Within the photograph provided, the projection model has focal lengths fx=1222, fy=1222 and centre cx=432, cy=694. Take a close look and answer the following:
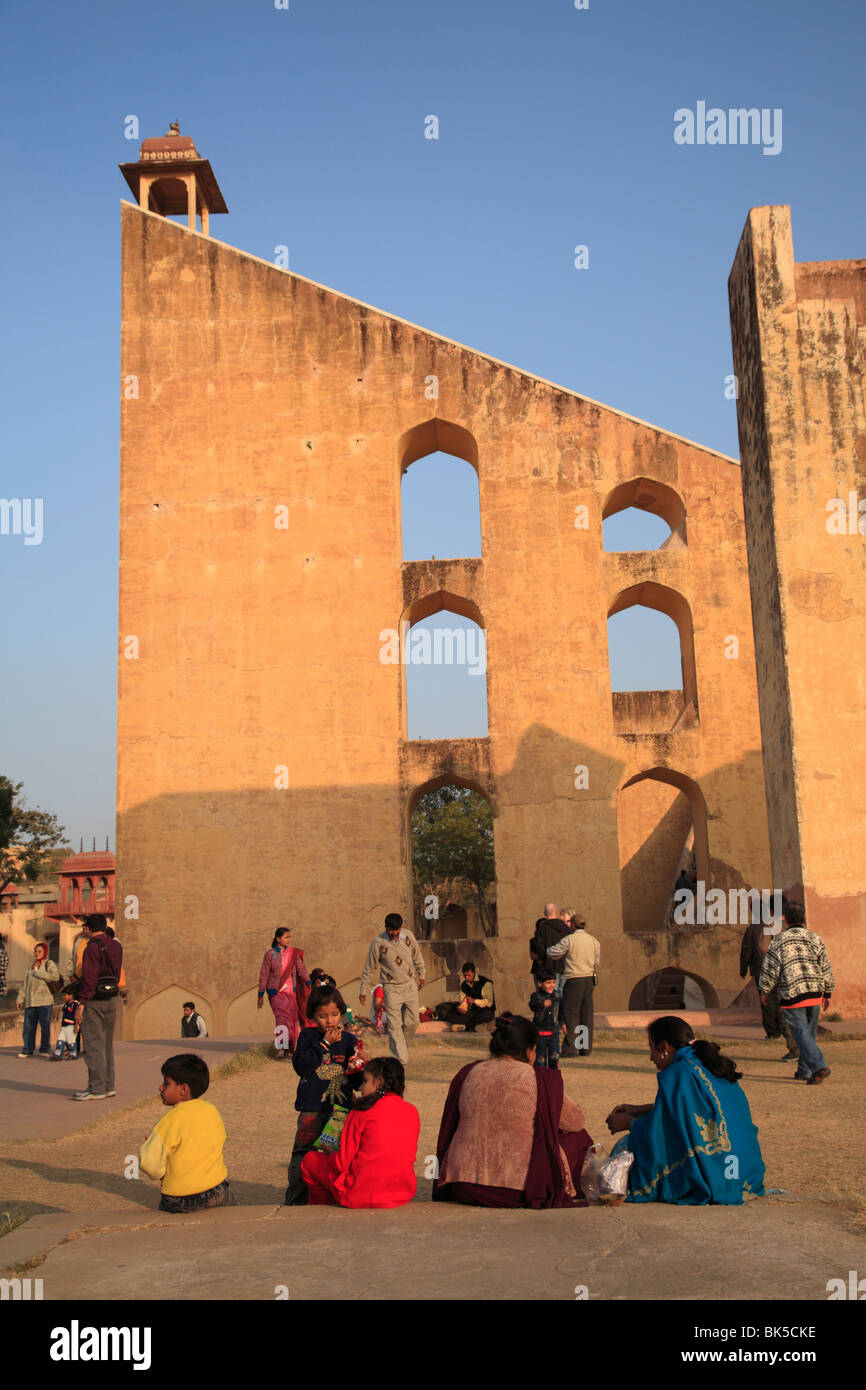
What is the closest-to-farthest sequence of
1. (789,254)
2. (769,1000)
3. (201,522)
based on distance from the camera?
(769,1000) → (789,254) → (201,522)

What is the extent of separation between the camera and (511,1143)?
4570 millimetres

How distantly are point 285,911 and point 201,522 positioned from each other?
20.0 feet

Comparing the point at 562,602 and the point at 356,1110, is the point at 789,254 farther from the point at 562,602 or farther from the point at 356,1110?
the point at 356,1110

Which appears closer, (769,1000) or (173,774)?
(769,1000)

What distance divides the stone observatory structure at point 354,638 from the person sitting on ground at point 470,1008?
8.26 ft

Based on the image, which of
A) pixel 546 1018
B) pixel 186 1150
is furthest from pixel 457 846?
pixel 186 1150

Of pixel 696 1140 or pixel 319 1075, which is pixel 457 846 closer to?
pixel 319 1075

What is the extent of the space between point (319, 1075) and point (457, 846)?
29.6 meters

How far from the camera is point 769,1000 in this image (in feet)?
29.7

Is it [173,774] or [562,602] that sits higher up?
[562,602]

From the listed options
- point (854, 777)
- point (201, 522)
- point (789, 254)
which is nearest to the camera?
point (854, 777)

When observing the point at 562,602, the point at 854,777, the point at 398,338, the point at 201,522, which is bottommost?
the point at 854,777

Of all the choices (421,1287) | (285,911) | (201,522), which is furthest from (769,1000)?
(201,522)
